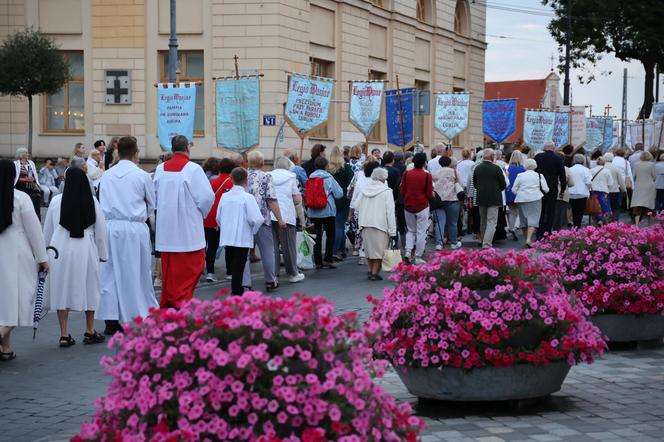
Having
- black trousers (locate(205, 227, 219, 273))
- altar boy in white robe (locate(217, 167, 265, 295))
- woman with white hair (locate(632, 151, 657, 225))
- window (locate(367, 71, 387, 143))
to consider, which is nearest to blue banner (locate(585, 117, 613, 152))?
window (locate(367, 71, 387, 143))

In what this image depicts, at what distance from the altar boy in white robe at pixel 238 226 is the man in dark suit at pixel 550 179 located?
31.1ft

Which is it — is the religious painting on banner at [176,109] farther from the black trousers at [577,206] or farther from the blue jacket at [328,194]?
the black trousers at [577,206]

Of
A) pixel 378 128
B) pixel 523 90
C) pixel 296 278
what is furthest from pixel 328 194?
pixel 523 90

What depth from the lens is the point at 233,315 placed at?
446cm

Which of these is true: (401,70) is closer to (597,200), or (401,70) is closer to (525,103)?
(597,200)

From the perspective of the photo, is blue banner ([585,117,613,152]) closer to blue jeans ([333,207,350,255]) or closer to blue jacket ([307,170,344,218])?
blue jeans ([333,207,350,255])

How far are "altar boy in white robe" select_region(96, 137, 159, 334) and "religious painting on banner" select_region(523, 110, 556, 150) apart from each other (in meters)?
21.3

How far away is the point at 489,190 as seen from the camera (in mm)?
20500

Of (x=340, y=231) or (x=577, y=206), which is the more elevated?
(x=577, y=206)

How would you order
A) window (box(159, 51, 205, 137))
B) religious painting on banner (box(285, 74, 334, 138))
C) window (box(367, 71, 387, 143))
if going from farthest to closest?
window (box(367, 71, 387, 143)), window (box(159, 51, 205, 137)), religious painting on banner (box(285, 74, 334, 138))

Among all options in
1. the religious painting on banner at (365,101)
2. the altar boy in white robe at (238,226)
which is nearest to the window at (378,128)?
the religious painting on banner at (365,101)

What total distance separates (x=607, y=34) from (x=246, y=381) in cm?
4825

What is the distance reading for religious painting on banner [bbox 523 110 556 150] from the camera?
30812 mm

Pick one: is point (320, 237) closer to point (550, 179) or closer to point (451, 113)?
point (550, 179)
